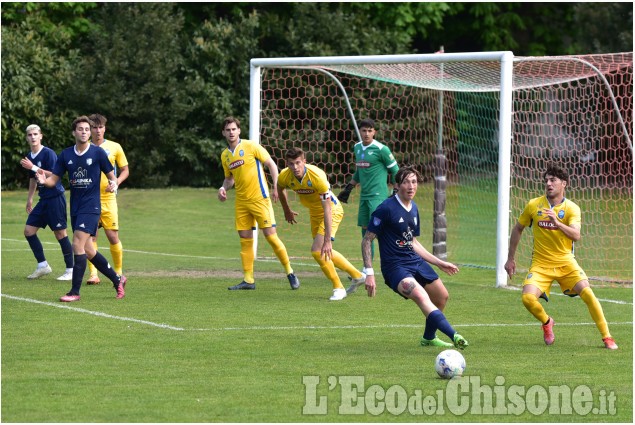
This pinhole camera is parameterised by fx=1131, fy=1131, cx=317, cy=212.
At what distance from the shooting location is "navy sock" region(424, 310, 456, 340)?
998 centimetres

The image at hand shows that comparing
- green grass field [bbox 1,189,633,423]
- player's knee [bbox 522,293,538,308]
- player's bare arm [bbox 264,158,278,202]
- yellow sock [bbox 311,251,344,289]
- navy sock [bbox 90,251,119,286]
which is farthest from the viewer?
player's bare arm [bbox 264,158,278,202]

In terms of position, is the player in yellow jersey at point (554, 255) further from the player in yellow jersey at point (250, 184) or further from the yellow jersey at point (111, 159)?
the yellow jersey at point (111, 159)

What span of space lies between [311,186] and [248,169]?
105 centimetres

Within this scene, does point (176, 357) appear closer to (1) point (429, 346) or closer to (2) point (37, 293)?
(1) point (429, 346)

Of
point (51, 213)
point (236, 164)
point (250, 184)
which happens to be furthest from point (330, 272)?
point (51, 213)

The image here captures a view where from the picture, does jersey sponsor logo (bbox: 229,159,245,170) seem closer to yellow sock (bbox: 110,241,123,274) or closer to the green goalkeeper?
the green goalkeeper

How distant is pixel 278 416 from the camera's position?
7703 mm

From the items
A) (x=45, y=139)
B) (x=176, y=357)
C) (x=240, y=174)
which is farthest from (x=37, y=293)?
(x=45, y=139)

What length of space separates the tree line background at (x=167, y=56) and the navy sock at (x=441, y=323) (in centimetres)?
2110

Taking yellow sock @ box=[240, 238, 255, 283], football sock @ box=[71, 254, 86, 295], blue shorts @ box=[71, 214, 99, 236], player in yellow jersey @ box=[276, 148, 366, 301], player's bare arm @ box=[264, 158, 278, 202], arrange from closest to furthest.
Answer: football sock @ box=[71, 254, 86, 295] → blue shorts @ box=[71, 214, 99, 236] → player in yellow jersey @ box=[276, 148, 366, 301] → player's bare arm @ box=[264, 158, 278, 202] → yellow sock @ box=[240, 238, 255, 283]

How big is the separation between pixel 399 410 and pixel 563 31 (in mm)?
33616

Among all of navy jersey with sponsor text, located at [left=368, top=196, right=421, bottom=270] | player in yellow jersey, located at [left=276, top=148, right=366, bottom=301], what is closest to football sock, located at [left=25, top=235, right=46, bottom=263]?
player in yellow jersey, located at [left=276, top=148, right=366, bottom=301]

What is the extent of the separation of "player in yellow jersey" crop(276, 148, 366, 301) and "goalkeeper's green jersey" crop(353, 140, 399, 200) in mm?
538

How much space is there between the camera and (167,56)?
31.3 metres
